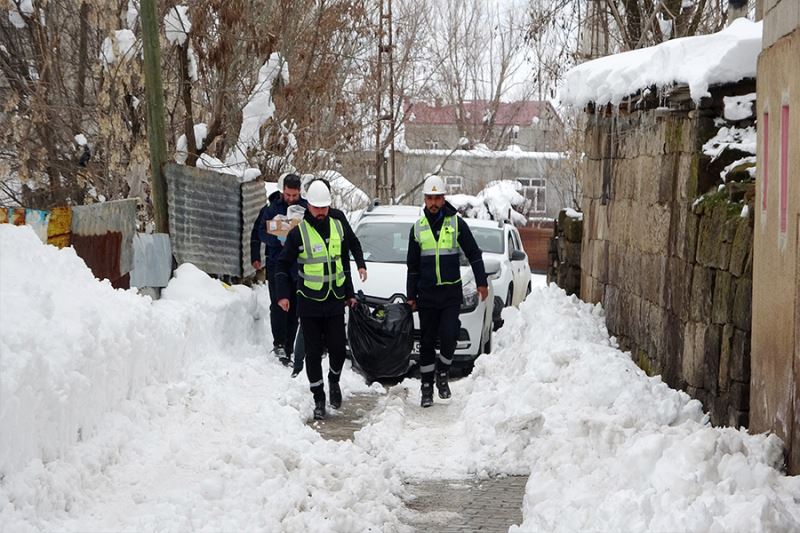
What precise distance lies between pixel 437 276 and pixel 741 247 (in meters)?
3.71

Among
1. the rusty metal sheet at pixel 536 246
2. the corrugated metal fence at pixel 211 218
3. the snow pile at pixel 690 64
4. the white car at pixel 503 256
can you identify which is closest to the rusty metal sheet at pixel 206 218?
the corrugated metal fence at pixel 211 218

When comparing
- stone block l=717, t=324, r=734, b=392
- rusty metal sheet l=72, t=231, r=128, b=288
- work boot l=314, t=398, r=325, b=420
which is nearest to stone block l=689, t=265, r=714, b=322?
stone block l=717, t=324, r=734, b=392

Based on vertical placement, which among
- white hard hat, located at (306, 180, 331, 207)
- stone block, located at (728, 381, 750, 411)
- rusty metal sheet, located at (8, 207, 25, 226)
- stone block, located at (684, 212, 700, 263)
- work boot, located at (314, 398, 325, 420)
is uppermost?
white hard hat, located at (306, 180, 331, 207)

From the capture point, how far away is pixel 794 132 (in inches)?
210

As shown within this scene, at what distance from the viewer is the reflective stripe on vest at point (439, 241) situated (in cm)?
977

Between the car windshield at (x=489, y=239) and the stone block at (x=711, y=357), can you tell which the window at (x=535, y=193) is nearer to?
the car windshield at (x=489, y=239)

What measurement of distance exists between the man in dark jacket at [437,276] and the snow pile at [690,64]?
1.69m

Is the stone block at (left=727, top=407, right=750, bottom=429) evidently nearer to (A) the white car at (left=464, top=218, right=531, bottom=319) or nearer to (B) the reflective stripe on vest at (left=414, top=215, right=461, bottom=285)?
(B) the reflective stripe on vest at (left=414, top=215, right=461, bottom=285)

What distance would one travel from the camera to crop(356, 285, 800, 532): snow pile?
190 inches

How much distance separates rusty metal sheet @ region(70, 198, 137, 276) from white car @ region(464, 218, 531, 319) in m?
4.57

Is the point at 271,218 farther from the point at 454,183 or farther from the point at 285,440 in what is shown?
the point at 454,183

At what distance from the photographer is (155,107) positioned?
1166 cm

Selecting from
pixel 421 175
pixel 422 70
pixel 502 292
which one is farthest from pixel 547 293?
pixel 421 175

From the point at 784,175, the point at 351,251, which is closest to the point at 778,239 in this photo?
the point at 784,175
